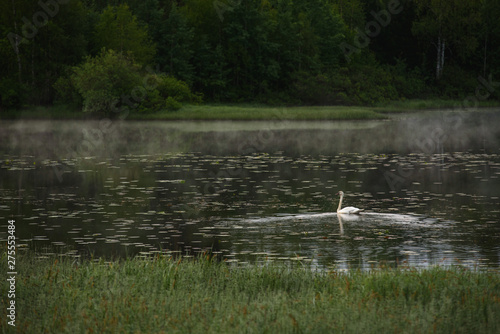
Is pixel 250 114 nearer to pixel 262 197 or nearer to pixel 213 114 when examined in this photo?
pixel 213 114

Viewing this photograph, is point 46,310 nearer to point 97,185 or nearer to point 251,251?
point 251,251

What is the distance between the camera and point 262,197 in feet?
78.2

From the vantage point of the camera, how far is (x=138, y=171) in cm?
3144

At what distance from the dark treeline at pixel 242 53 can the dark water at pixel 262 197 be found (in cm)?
2229

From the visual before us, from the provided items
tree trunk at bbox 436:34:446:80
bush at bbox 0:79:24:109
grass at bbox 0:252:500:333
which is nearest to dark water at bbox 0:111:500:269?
grass at bbox 0:252:500:333

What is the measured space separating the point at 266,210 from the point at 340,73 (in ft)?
218

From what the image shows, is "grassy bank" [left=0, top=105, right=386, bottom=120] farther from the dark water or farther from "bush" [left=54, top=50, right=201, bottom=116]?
the dark water

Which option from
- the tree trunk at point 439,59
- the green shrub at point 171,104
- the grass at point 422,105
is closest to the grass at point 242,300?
the green shrub at point 171,104

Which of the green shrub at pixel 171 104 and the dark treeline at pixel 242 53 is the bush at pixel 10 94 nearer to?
the dark treeline at pixel 242 53

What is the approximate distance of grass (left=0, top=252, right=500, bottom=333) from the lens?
907 cm

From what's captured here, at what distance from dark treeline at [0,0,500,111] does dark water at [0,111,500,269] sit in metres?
22.3

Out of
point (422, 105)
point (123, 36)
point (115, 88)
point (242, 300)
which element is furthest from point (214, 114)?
point (242, 300)

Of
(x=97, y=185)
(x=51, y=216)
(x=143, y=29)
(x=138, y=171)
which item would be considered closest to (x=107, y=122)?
(x=143, y=29)

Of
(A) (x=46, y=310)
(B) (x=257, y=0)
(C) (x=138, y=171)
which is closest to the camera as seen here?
(A) (x=46, y=310)
